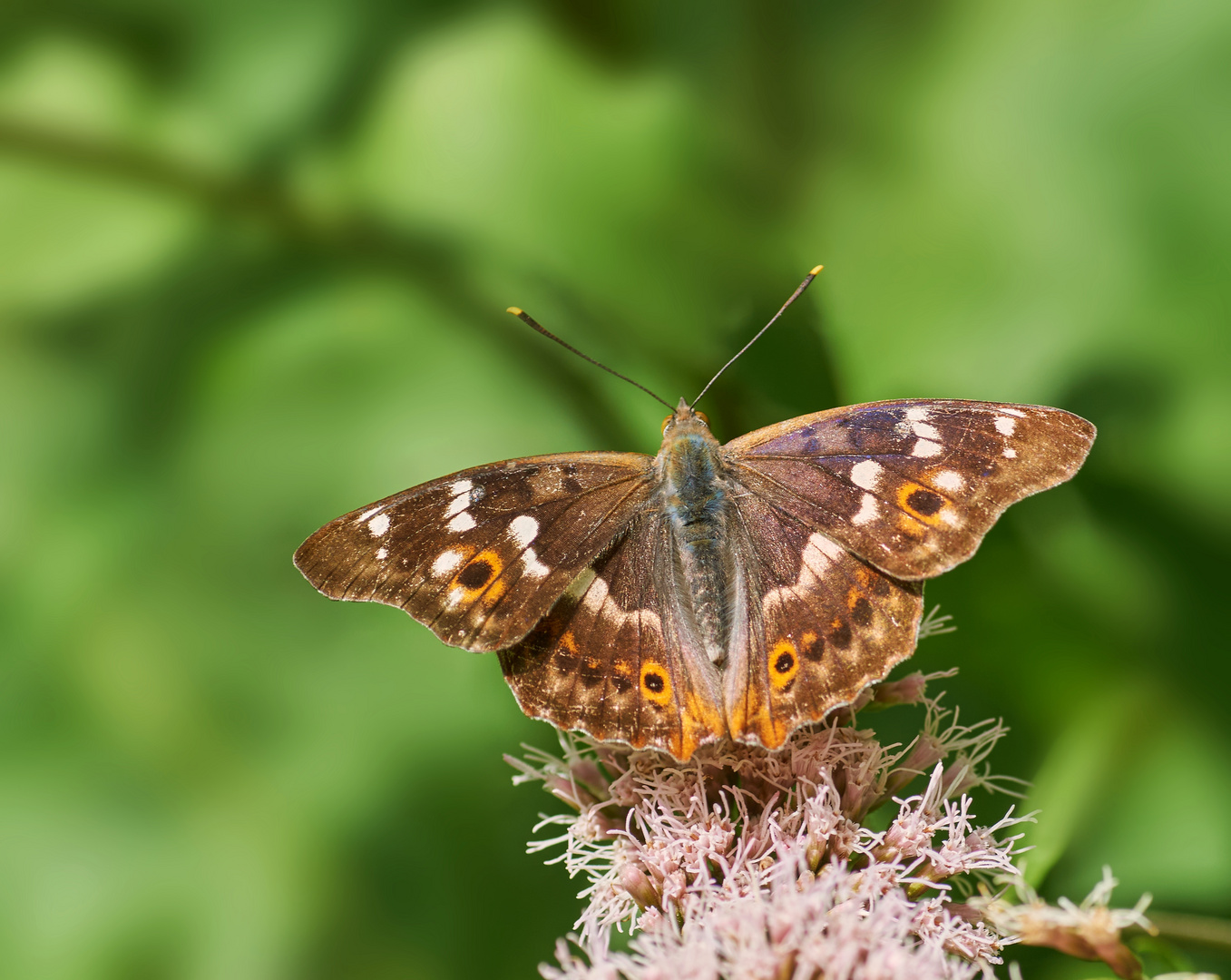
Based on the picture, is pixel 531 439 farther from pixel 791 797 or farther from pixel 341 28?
pixel 341 28

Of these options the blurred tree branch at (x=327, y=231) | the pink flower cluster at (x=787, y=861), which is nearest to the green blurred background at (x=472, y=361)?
the blurred tree branch at (x=327, y=231)

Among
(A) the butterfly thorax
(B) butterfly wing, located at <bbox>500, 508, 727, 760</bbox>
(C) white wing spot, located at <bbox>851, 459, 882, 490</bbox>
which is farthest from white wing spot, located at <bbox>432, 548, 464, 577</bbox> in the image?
(C) white wing spot, located at <bbox>851, 459, 882, 490</bbox>

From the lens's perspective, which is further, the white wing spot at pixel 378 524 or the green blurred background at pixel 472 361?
the green blurred background at pixel 472 361

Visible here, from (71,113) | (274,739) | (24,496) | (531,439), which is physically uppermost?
(71,113)

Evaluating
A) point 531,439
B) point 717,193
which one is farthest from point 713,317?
point 531,439

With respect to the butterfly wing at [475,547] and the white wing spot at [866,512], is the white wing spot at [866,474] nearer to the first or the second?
the white wing spot at [866,512]

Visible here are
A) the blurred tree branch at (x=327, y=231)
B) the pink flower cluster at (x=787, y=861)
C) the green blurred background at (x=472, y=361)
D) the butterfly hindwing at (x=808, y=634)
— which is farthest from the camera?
the blurred tree branch at (x=327, y=231)
